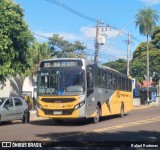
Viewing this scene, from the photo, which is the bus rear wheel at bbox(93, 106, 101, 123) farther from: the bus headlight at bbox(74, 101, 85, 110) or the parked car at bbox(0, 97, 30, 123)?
the parked car at bbox(0, 97, 30, 123)

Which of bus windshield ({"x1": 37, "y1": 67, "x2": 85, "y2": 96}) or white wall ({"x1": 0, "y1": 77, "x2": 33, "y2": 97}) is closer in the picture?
bus windshield ({"x1": 37, "y1": 67, "x2": 85, "y2": 96})

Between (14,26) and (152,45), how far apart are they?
4803 centimetres

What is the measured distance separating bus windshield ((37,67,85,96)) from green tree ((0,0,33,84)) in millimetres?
5156

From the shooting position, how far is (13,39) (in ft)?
84.7

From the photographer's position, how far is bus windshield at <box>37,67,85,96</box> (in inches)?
789

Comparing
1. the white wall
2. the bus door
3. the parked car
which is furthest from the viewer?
the white wall

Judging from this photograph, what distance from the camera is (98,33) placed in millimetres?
40500

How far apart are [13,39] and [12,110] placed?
5.95 m

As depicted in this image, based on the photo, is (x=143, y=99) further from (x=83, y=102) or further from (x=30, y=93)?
(x=83, y=102)

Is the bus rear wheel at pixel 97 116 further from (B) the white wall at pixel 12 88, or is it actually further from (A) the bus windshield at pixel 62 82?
(B) the white wall at pixel 12 88

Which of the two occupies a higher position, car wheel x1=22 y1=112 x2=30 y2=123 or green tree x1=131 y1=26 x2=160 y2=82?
green tree x1=131 y1=26 x2=160 y2=82

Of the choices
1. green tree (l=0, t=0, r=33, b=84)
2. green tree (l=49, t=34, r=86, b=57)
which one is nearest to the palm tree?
green tree (l=49, t=34, r=86, b=57)

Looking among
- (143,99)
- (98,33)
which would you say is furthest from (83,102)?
(143,99)

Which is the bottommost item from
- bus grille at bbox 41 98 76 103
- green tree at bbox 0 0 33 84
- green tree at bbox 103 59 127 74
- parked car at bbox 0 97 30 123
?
parked car at bbox 0 97 30 123
